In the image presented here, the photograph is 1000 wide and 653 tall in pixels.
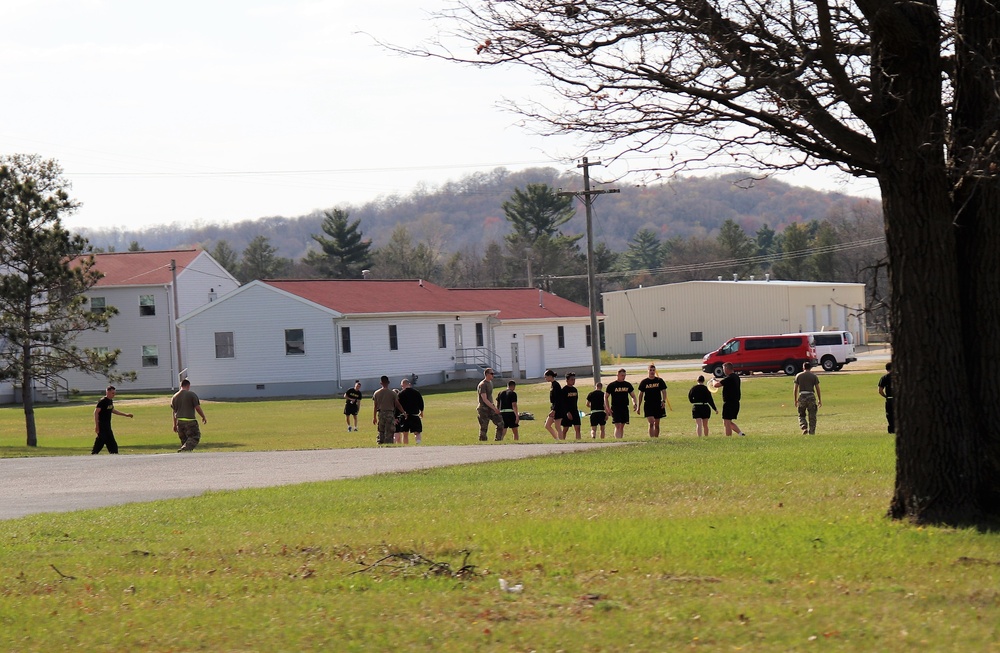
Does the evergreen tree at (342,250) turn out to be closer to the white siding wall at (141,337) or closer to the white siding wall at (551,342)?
the white siding wall at (551,342)

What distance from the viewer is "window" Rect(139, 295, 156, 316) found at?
205ft

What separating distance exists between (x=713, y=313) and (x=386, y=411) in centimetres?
5420

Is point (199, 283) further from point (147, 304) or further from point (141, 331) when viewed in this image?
point (141, 331)

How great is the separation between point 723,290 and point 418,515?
65.9 meters

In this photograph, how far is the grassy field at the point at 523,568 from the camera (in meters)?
7.08

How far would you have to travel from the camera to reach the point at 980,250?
33.3 feet

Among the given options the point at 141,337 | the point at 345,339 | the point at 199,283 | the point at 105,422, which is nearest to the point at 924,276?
the point at 105,422

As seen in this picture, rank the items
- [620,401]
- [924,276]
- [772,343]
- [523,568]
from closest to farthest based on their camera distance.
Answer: [523,568] → [924,276] → [620,401] → [772,343]

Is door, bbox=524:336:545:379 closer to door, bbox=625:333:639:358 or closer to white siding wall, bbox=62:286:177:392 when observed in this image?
white siding wall, bbox=62:286:177:392

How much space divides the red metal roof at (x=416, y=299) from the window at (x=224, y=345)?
3.10 metres

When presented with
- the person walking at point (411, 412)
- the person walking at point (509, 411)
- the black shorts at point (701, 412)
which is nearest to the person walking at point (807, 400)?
the black shorts at point (701, 412)

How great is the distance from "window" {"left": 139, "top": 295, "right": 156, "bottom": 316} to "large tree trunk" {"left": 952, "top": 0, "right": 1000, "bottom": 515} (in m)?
56.6

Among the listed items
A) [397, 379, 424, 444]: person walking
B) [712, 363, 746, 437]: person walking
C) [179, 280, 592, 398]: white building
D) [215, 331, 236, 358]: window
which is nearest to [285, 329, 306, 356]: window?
[179, 280, 592, 398]: white building

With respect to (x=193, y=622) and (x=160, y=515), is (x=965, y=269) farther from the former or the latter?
(x=160, y=515)
